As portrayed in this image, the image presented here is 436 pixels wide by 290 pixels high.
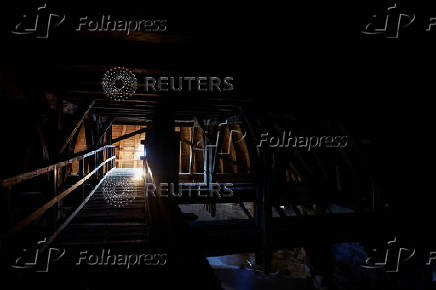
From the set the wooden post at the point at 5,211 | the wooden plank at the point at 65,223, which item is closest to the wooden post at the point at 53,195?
the wooden plank at the point at 65,223

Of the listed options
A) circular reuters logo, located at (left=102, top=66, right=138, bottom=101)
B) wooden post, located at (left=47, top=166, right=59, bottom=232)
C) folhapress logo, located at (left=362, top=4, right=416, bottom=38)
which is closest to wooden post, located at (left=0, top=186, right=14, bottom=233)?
wooden post, located at (left=47, top=166, right=59, bottom=232)

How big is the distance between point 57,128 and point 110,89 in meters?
A: 1.67

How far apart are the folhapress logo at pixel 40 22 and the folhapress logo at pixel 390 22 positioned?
3607mm

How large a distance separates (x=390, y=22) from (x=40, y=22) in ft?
13.6

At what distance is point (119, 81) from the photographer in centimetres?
516

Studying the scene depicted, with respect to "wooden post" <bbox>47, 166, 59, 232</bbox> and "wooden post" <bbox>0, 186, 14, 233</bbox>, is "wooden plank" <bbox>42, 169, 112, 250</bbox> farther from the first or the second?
"wooden post" <bbox>0, 186, 14, 233</bbox>

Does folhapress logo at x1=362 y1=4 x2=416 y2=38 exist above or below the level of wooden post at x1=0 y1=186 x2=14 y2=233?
above

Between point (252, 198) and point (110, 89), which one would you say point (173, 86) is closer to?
point (110, 89)

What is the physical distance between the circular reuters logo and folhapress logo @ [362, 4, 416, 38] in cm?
374

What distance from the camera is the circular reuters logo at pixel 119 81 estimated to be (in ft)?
15.2

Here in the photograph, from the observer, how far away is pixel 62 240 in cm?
389

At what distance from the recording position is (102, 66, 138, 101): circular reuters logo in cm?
462

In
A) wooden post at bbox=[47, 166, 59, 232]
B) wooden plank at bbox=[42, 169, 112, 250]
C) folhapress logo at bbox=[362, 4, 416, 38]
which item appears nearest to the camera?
folhapress logo at bbox=[362, 4, 416, 38]

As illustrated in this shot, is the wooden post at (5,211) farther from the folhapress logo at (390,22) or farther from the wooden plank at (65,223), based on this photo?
the folhapress logo at (390,22)
